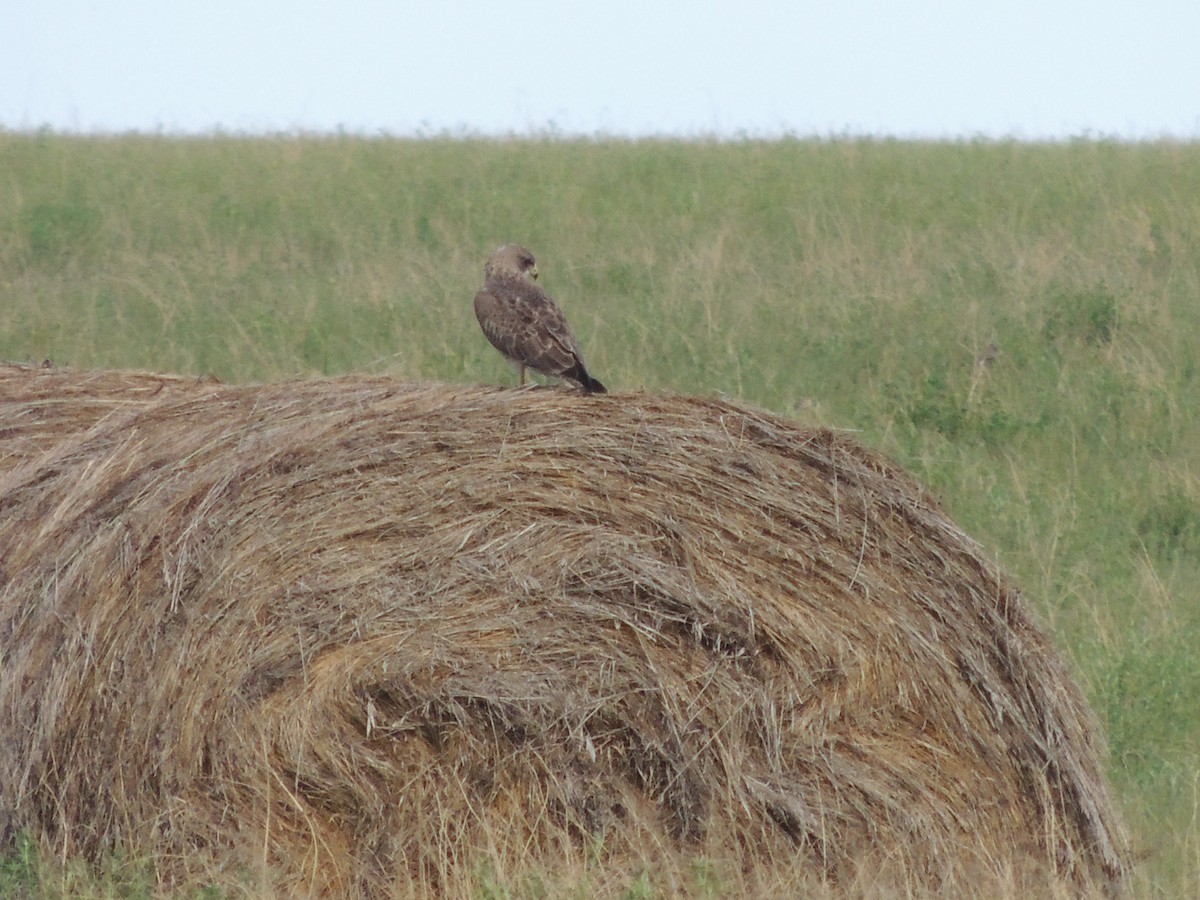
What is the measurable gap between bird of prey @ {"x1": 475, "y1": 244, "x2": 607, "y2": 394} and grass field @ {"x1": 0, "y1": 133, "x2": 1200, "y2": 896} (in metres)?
1.91

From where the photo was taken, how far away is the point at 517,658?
4938mm

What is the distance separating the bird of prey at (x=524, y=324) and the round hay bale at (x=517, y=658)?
65 centimetres

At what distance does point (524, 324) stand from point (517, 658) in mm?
1574

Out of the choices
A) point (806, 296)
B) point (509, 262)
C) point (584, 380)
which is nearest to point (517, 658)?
point (584, 380)

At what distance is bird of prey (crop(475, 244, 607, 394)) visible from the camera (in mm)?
5910

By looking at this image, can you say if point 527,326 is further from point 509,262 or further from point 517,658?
point 517,658

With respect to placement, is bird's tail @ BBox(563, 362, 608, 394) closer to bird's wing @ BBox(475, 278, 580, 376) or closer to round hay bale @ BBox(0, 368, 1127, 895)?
bird's wing @ BBox(475, 278, 580, 376)

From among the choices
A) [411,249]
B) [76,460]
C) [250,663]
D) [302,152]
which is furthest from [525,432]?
[302,152]

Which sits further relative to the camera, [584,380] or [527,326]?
[527,326]

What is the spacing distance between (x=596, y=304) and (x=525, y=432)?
5.98 meters

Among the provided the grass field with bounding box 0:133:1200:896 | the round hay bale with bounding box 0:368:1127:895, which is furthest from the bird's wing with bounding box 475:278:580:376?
the grass field with bounding box 0:133:1200:896

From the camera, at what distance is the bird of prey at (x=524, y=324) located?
591 centimetres

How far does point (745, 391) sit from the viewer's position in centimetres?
938

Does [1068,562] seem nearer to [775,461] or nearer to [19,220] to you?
[775,461]
